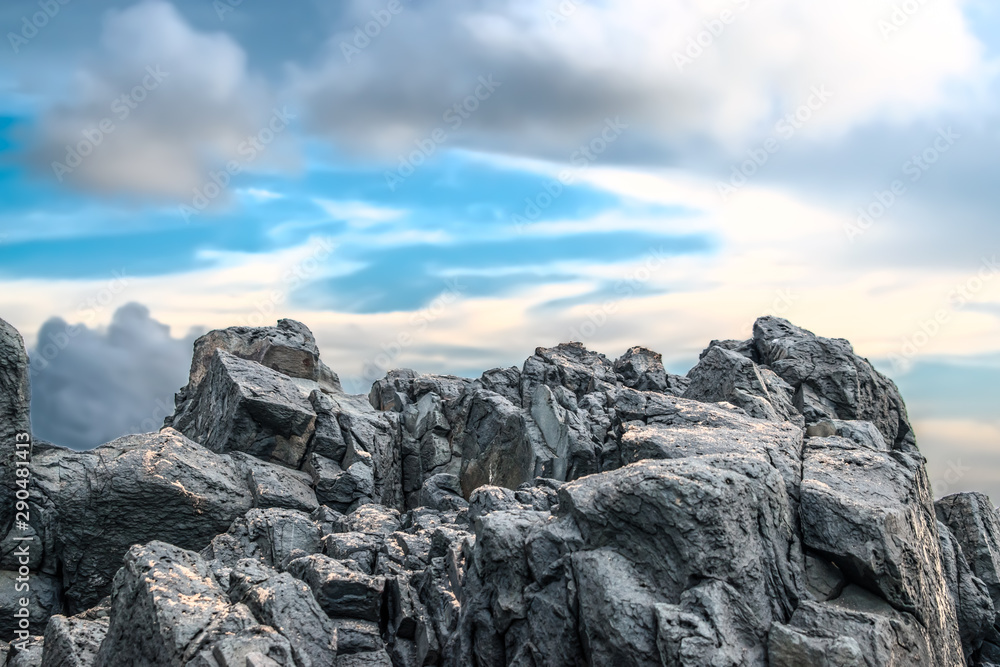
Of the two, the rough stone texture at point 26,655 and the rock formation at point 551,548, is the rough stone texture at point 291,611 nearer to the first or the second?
the rock formation at point 551,548

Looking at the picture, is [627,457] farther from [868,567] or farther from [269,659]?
[269,659]

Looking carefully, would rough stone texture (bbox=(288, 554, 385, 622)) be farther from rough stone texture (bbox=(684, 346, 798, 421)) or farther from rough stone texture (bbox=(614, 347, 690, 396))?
rough stone texture (bbox=(614, 347, 690, 396))

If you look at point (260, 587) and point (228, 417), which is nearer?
point (260, 587)

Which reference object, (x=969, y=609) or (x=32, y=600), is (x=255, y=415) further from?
A: (x=969, y=609)

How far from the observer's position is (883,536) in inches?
725

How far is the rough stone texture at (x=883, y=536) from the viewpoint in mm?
18203

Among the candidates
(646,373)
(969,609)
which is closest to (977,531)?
(969,609)

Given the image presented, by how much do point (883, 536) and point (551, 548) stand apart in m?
7.63

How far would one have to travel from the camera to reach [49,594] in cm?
3150

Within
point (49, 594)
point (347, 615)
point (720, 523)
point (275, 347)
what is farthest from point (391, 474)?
point (720, 523)

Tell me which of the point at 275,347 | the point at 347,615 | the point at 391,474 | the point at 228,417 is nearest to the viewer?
the point at 347,615

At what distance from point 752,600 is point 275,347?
44.4 m

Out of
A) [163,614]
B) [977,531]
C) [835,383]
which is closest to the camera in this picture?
[163,614]

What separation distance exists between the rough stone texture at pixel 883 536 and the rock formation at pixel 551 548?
6cm
